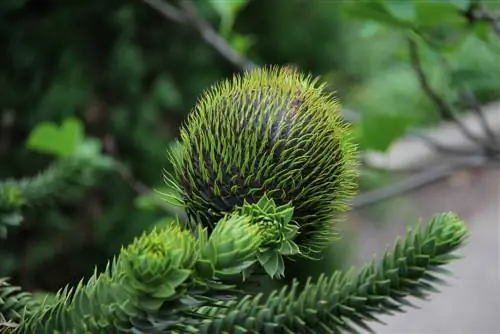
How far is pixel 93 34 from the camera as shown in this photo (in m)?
2.38

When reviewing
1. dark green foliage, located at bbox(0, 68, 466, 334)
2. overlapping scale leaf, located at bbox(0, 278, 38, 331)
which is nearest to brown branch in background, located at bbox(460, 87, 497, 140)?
dark green foliage, located at bbox(0, 68, 466, 334)

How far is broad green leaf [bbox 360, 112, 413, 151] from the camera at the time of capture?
3.40 ft

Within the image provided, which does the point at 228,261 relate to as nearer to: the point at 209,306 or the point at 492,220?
the point at 209,306

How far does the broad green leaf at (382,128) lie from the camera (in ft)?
3.40

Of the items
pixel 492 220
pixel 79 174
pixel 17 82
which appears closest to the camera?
pixel 79 174

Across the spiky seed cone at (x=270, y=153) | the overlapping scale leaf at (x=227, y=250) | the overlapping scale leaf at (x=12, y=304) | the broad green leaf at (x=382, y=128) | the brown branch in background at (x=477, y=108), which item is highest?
the brown branch in background at (x=477, y=108)

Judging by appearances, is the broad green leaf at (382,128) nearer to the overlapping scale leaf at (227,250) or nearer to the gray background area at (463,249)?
the overlapping scale leaf at (227,250)

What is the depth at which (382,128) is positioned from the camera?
1.06m

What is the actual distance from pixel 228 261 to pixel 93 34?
2123 millimetres

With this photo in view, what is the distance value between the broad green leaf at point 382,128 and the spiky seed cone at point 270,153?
52 centimetres

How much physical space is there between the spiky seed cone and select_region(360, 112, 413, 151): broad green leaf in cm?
52

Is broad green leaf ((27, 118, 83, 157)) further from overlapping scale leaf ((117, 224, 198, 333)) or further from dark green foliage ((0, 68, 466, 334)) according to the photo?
overlapping scale leaf ((117, 224, 198, 333))

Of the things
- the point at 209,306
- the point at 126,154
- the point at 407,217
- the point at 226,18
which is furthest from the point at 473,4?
the point at 407,217

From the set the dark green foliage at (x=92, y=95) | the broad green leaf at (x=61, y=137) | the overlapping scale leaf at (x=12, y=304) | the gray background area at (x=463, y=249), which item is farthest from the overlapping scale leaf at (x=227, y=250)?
the gray background area at (x=463, y=249)
